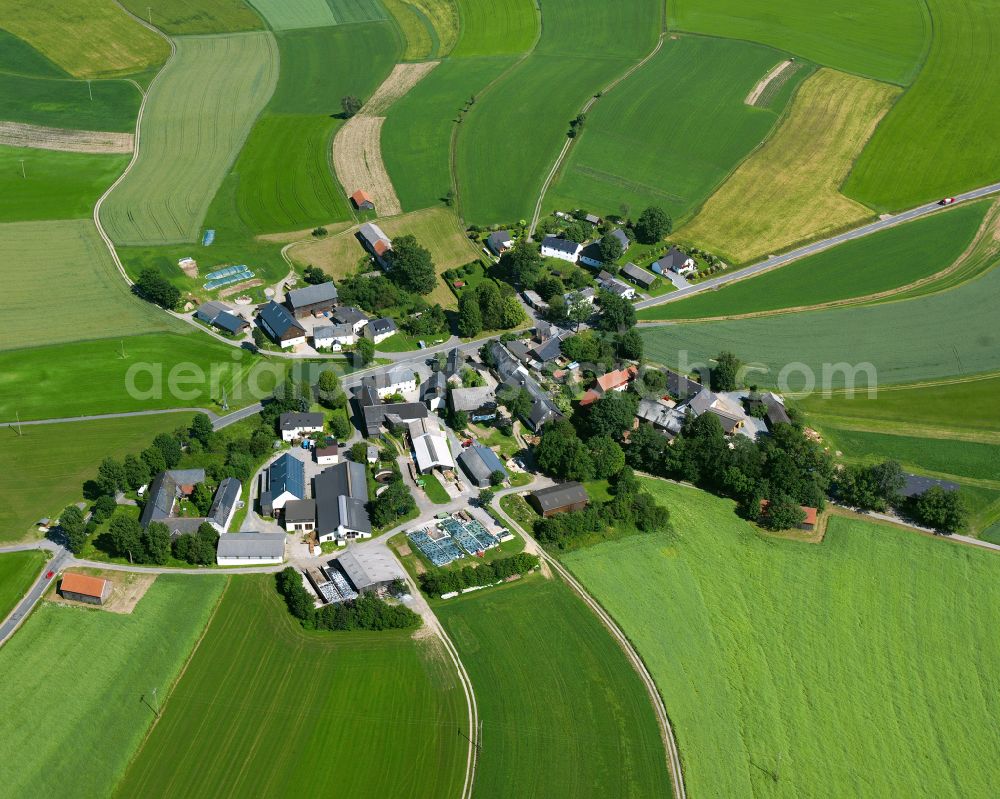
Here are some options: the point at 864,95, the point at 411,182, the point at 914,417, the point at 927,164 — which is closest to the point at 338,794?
the point at 914,417

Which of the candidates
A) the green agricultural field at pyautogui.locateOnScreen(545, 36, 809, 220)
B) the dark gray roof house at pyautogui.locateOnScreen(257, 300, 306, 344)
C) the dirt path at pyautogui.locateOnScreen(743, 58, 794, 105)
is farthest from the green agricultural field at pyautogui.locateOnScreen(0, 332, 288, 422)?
the dirt path at pyautogui.locateOnScreen(743, 58, 794, 105)

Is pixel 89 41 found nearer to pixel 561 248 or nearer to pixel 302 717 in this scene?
pixel 561 248

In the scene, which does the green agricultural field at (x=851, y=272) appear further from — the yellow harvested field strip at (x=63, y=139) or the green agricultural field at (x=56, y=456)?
the yellow harvested field strip at (x=63, y=139)

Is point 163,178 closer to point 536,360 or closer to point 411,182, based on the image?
point 411,182

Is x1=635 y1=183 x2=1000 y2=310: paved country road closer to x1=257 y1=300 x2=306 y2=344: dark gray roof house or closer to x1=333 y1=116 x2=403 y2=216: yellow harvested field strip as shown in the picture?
x1=333 y1=116 x2=403 y2=216: yellow harvested field strip

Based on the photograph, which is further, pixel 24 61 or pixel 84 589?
pixel 24 61

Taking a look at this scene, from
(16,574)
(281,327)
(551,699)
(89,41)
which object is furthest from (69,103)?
(551,699)

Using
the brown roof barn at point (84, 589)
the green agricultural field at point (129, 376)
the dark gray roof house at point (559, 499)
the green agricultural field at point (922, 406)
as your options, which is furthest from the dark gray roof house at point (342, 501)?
the green agricultural field at point (922, 406)
